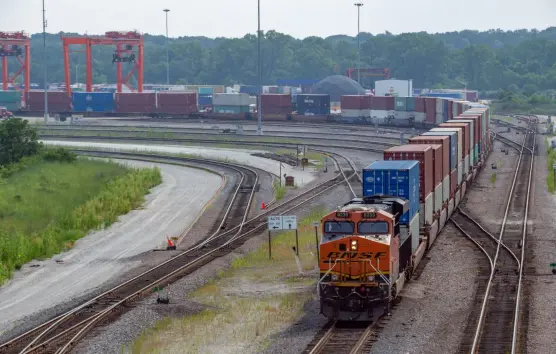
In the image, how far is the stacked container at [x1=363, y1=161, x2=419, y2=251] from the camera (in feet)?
99.2

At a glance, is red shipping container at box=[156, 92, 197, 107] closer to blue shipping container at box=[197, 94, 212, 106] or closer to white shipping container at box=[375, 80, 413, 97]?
blue shipping container at box=[197, 94, 212, 106]

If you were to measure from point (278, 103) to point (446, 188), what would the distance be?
86963 mm

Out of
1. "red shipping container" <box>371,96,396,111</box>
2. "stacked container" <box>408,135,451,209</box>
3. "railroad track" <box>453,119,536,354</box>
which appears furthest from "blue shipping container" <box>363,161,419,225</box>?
"red shipping container" <box>371,96,396,111</box>

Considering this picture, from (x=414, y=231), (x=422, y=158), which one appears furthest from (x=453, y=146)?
(x=414, y=231)

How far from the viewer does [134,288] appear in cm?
3212

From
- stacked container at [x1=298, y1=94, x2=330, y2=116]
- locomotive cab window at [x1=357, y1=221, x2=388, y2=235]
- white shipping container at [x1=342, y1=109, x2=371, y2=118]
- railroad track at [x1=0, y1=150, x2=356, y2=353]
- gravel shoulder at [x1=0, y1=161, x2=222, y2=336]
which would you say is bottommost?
gravel shoulder at [x1=0, y1=161, x2=222, y2=336]

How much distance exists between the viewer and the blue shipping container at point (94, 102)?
13612 cm

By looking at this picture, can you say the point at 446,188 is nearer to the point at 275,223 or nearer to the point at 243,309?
the point at 275,223

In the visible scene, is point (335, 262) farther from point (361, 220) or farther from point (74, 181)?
point (74, 181)

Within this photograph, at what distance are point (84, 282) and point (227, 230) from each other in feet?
37.1

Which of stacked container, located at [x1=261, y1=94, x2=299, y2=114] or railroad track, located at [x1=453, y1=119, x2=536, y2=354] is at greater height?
stacked container, located at [x1=261, y1=94, x2=299, y2=114]

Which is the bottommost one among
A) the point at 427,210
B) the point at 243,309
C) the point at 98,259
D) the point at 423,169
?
the point at 98,259

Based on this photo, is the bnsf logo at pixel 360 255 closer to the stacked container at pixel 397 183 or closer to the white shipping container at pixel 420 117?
the stacked container at pixel 397 183

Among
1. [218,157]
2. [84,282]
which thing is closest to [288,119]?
[218,157]
